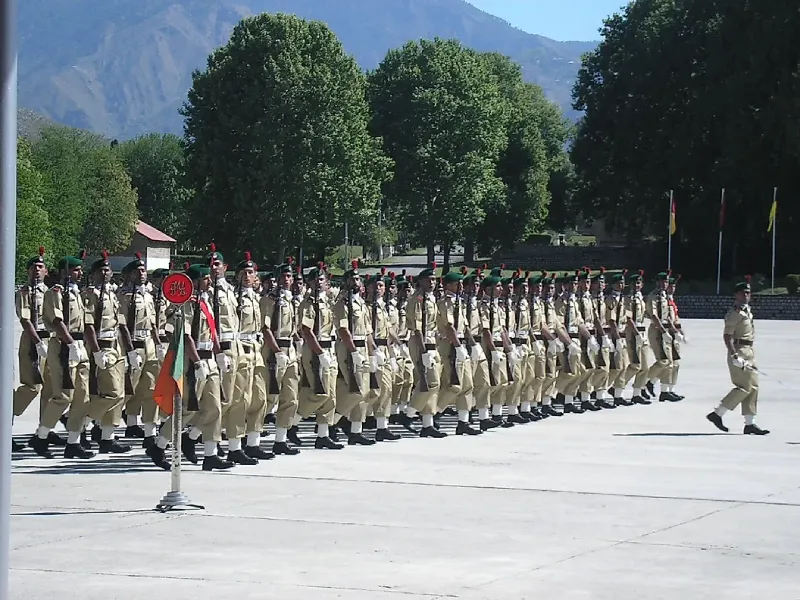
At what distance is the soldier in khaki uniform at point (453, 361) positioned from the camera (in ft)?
53.7

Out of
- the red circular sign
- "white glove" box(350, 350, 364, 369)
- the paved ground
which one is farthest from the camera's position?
"white glove" box(350, 350, 364, 369)

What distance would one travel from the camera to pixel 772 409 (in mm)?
20078

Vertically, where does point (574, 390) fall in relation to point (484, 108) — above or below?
below

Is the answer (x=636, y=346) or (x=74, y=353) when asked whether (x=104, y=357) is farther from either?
(x=636, y=346)

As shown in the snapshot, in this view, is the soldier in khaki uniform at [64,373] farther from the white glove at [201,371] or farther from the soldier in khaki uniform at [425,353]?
the soldier in khaki uniform at [425,353]

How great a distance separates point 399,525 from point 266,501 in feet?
4.92

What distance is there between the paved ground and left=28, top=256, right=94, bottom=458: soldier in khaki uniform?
466mm

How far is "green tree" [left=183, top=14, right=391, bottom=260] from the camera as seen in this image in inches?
2438

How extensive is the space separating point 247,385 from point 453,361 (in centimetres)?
393

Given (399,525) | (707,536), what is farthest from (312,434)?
(707,536)

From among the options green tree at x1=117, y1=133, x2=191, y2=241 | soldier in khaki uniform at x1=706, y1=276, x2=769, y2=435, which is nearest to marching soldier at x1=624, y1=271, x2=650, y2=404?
soldier in khaki uniform at x1=706, y1=276, x2=769, y2=435

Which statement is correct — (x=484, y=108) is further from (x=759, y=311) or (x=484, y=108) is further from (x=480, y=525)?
(x=480, y=525)

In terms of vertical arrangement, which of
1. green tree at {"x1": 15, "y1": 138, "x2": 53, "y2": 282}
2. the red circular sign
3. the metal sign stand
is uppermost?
green tree at {"x1": 15, "y1": 138, "x2": 53, "y2": 282}

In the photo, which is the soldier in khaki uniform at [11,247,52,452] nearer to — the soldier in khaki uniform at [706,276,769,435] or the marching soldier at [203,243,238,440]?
the marching soldier at [203,243,238,440]
